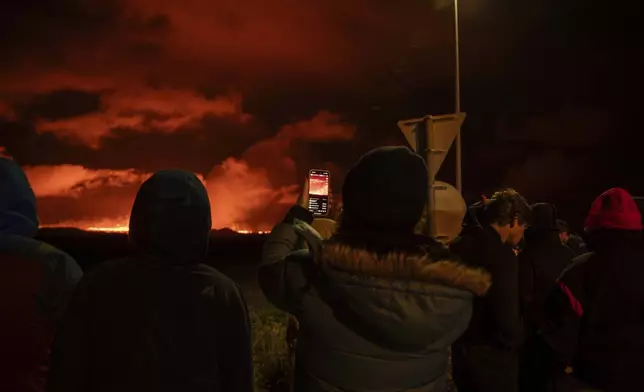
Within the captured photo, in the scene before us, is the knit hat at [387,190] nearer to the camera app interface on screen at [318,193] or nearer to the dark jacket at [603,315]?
the camera app interface on screen at [318,193]

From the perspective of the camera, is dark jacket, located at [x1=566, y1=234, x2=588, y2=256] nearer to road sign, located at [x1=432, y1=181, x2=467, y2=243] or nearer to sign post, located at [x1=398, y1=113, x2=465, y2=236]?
road sign, located at [x1=432, y1=181, x2=467, y2=243]

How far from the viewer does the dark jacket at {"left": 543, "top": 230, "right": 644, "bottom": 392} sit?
307 centimetres

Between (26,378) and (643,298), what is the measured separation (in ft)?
8.77

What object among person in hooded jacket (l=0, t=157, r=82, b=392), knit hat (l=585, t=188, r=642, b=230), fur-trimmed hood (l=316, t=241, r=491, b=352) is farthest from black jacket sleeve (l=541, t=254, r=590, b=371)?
person in hooded jacket (l=0, t=157, r=82, b=392)

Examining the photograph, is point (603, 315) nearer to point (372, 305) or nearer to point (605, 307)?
point (605, 307)

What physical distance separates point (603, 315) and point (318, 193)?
154 cm

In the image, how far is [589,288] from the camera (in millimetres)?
3195

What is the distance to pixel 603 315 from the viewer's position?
10.3ft

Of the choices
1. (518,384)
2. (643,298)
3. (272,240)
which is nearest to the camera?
(272,240)

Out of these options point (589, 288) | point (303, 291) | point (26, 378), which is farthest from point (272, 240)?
point (589, 288)

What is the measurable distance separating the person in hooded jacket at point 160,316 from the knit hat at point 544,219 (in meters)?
2.88

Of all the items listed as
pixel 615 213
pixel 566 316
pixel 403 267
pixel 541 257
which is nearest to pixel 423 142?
pixel 541 257

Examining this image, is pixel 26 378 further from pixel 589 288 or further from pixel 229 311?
pixel 589 288

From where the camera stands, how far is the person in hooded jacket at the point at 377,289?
235 cm
